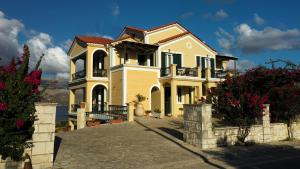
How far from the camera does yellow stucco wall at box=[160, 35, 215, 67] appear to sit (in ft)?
98.2

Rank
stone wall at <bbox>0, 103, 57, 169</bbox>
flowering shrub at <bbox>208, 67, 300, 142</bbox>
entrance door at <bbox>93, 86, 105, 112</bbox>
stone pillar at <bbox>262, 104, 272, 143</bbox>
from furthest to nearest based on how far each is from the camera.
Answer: entrance door at <bbox>93, 86, 105, 112</bbox>, stone pillar at <bbox>262, 104, 272, 143</bbox>, flowering shrub at <bbox>208, 67, 300, 142</bbox>, stone wall at <bbox>0, 103, 57, 169</bbox>

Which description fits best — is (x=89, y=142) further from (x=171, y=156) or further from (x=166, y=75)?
(x=166, y=75)

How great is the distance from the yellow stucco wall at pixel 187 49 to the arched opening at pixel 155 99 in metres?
4.05

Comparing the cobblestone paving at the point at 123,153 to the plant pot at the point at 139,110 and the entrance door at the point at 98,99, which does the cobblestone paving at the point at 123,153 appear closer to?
the plant pot at the point at 139,110

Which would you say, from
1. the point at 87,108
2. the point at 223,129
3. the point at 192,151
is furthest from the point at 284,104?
the point at 87,108

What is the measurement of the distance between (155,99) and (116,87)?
3.89 metres

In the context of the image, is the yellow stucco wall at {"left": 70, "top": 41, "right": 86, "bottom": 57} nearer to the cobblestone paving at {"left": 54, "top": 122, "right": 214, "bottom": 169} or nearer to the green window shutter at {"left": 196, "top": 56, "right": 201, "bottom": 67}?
the green window shutter at {"left": 196, "top": 56, "right": 201, "bottom": 67}

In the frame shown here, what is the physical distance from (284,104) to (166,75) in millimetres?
12980

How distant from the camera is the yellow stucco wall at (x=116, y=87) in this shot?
87.2 feet

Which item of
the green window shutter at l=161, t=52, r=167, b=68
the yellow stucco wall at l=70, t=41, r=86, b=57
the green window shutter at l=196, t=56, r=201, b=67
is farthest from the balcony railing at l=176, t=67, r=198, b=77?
the yellow stucco wall at l=70, t=41, r=86, b=57

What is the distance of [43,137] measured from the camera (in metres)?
9.65

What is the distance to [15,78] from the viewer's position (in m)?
9.23

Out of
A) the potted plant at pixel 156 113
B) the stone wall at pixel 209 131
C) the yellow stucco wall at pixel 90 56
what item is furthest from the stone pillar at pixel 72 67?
the stone wall at pixel 209 131

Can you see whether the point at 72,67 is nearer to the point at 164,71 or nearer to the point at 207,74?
the point at 164,71
